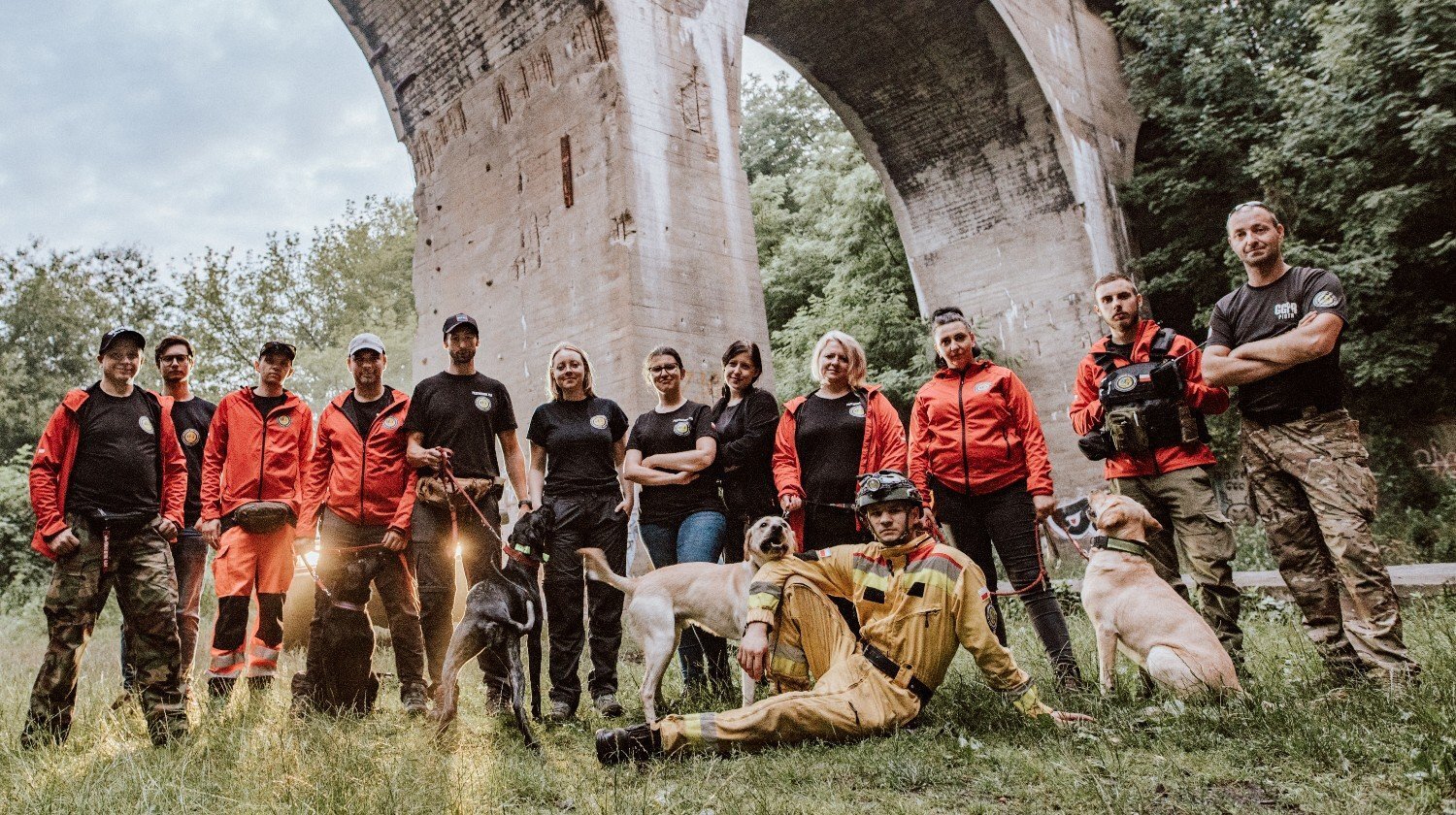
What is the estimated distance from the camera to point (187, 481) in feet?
15.6

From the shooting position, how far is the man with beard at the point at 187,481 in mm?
4617

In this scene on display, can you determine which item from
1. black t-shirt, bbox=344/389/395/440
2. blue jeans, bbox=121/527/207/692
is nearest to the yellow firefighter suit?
black t-shirt, bbox=344/389/395/440

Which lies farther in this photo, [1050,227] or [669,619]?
[1050,227]

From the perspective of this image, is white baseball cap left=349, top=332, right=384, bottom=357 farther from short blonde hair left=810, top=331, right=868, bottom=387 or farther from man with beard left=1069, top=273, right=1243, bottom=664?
man with beard left=1069, top=273, right=1243, bottom=664

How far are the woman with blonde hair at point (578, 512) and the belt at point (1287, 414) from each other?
3064mm

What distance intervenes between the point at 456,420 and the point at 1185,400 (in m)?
3.65

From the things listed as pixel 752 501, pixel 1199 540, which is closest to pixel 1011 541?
pixel 1199 540

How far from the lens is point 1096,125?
13797 millimetres

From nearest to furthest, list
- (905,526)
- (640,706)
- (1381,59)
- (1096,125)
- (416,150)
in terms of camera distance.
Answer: (905,526) → (640,706) → (416,150) → (1381,59) → (1096,125)

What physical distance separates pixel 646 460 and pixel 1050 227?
34.4ft

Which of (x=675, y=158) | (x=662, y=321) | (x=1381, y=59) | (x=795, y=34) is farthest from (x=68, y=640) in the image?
(x=1381, y=59)

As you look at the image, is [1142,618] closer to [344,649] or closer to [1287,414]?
[1287,414]

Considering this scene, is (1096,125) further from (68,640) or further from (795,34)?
(68,640)

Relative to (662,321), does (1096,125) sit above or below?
above
